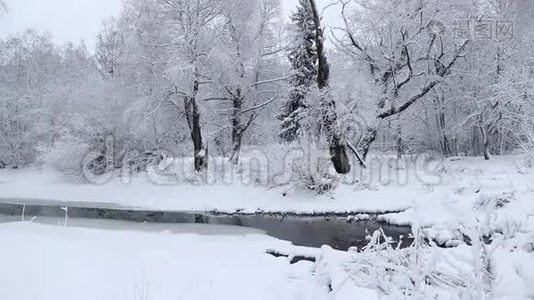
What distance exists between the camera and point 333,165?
1945 centimetres

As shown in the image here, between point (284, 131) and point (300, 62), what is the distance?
12.4 ft

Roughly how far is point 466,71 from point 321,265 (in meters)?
19.5

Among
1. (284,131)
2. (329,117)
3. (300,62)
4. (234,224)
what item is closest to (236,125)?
(284,131)

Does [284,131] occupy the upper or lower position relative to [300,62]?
lower

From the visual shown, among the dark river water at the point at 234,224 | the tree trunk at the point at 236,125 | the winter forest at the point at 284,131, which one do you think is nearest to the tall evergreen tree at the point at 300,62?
the winter forest at the point at 284,131

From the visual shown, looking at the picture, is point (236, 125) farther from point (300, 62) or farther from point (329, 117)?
point (329, 117)

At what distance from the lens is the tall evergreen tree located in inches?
885

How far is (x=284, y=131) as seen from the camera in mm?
22250

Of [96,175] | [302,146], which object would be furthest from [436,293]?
[96,175]

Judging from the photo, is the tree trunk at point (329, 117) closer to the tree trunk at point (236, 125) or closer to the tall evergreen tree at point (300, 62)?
the tall evergreen tree at point (300, 62)

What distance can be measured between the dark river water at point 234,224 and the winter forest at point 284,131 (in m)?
0.12

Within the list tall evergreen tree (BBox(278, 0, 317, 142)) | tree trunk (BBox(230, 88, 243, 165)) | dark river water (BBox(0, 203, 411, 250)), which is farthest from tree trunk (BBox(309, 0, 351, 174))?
tree trunk (BBox(230, 88, 243, 165))

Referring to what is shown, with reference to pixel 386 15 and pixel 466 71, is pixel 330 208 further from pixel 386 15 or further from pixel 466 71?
pixel 466 71

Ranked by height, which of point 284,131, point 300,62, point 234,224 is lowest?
point 234,224
